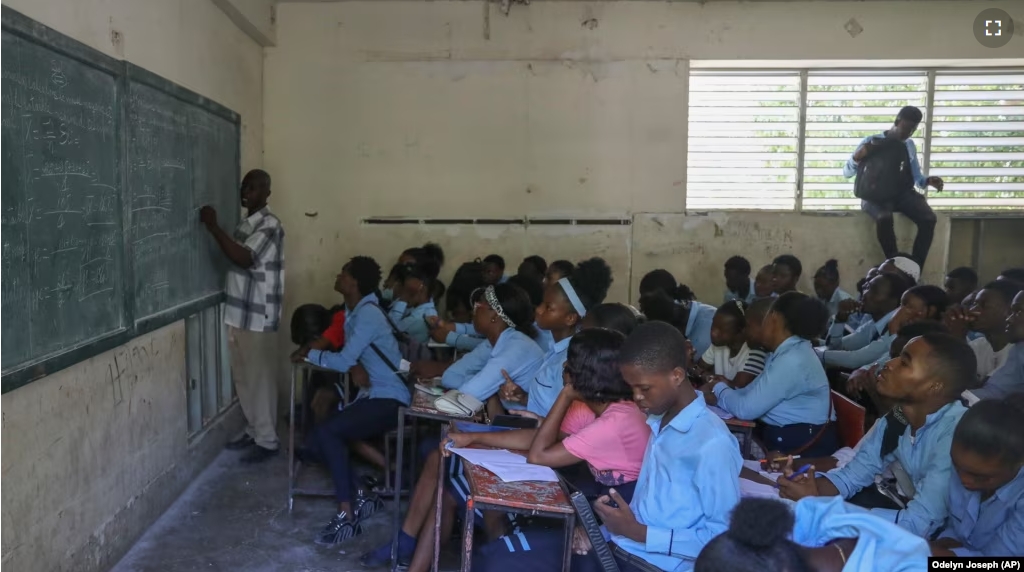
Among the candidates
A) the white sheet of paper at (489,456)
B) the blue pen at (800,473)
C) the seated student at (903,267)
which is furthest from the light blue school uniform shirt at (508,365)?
the seated student at (903,267)

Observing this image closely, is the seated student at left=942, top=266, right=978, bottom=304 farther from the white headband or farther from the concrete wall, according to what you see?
the white headband

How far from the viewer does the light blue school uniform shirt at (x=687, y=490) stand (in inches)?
67.7

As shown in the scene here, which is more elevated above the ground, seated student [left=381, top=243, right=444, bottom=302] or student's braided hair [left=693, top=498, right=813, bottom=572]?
seated student [left=381, top=243, right=444, bottom=302]

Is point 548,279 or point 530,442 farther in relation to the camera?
point 548,279

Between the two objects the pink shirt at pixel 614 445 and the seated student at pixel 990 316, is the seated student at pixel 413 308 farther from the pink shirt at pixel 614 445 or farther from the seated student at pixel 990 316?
the seated student at pixel 990 316

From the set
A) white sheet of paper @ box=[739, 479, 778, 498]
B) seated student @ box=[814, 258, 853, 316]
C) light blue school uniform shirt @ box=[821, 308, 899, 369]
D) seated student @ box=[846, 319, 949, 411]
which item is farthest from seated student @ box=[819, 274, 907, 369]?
white sheet of paper @ box=[739, 479, 778, 498]

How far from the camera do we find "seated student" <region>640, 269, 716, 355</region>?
369 centimetres

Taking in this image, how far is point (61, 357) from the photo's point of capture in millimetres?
2498

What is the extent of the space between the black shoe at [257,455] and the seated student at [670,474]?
2.94 meters

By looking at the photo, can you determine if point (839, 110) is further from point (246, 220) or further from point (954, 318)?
point (246, 220)

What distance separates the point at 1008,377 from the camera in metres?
2.79

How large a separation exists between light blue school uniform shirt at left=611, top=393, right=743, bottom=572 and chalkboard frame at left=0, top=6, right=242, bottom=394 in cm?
197

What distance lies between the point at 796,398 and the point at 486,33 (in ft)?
12.7

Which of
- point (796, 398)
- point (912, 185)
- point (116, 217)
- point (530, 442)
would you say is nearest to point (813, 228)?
point (912, 185)
